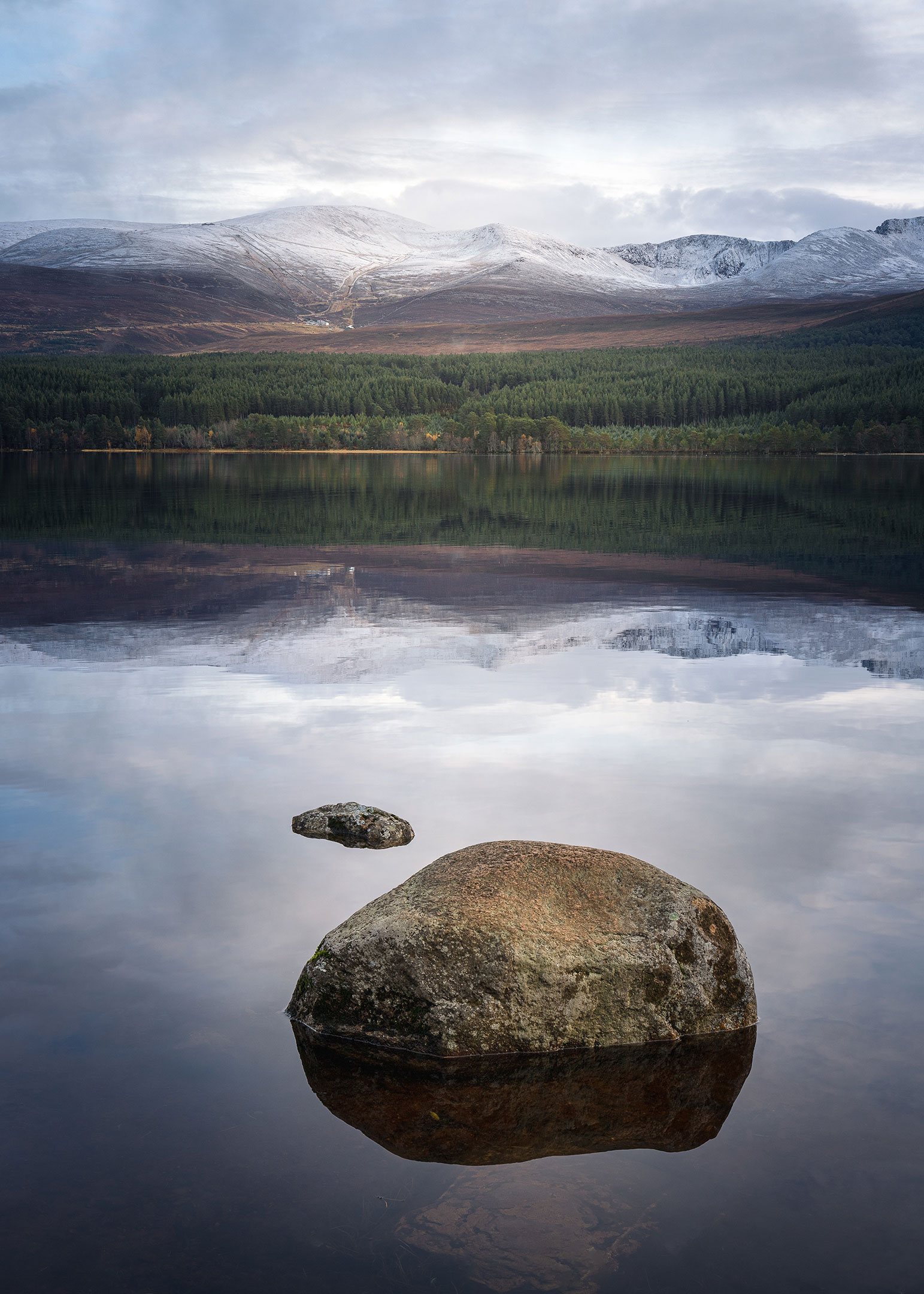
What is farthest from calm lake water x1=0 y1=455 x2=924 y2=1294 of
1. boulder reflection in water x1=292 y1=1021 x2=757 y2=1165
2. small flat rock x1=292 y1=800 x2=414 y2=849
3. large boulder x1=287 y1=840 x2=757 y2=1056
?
large boulder x1=287 y1=840 x2=757 y2=1056

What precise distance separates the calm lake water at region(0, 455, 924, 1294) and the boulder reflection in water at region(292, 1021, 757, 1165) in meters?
0.10

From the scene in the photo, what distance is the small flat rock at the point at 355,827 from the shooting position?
44.8 feet

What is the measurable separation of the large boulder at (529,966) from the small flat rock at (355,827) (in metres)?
3.53

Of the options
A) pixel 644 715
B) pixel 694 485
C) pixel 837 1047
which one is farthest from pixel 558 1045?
pixel 694 485

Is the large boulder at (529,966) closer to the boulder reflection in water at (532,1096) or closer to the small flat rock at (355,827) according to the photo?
the boulder reflection in water at (532,1096)

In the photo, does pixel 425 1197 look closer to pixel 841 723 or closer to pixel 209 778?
pixel 209 778

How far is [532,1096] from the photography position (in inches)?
349

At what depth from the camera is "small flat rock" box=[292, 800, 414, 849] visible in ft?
44.8

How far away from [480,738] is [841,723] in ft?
21.3

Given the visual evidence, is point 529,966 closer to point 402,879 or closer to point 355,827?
point 402,879

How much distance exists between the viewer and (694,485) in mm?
104500

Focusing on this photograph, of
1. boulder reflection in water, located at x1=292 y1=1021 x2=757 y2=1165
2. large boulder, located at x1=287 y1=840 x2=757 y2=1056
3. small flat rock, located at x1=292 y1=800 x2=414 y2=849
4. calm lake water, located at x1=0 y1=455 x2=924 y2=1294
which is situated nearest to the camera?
calm lake water, located at x1=0 y1=455 x2=924 y2=1294

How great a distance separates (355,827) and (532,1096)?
5.38m

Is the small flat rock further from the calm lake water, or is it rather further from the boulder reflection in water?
the boulder reflection in water
